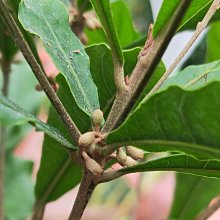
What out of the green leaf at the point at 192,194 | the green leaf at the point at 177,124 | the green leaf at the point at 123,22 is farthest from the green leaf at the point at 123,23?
the green leaf at the point at 177,124

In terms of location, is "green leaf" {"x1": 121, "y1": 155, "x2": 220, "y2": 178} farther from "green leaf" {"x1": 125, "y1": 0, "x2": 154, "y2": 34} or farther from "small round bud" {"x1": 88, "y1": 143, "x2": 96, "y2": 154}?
"green leaf" {"x1": 125, "y1": 0, "x2": 154, "y2": 34}

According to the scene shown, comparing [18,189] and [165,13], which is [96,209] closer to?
[18,189]

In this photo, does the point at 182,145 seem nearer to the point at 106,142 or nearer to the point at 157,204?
the point at 106,142

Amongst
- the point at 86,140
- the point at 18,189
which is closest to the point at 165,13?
the point at 86,140

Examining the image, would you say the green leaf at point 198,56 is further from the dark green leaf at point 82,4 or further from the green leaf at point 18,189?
the green leaf at point 18,189

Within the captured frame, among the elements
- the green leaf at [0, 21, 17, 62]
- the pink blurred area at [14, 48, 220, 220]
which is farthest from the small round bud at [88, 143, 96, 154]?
the pink blurred area at [14, 48, 220, 220]
